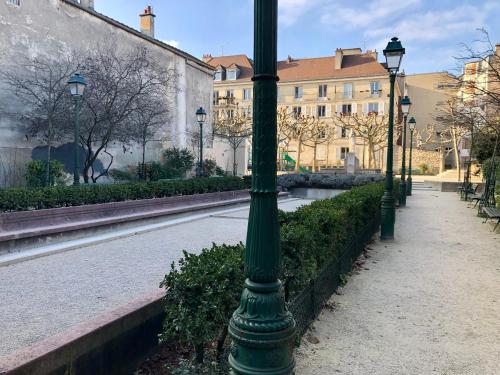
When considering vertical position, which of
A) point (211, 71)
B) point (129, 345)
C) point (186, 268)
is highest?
point (211, 71)

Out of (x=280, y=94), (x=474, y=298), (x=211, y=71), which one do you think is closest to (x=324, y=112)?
(x=280, y=94)

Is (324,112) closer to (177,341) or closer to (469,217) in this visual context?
(469,217)

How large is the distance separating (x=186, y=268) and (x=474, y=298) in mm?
4081

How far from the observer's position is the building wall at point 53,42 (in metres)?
13.6

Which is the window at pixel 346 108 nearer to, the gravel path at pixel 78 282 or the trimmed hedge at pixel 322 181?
the trimmed hedge at pixel 322 181

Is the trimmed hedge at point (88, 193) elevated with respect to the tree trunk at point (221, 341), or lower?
elevated

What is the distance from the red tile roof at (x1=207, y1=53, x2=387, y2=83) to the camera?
50.5 metres

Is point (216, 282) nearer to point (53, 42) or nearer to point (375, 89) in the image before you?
point (53, 42)

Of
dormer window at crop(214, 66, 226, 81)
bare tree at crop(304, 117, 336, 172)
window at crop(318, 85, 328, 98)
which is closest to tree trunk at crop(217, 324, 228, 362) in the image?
bare tree at crop(304, 117, 336, 172)

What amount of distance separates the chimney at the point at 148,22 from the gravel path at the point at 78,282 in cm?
1721

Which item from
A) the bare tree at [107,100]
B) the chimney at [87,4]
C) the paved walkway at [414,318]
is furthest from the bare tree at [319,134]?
the paved walkway at [414,318]

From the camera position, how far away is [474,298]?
5.17 metres

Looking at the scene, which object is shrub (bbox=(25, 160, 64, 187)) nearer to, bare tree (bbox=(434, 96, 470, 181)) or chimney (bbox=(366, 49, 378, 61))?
bare tree (bbox=(434, 96, 470, 181))

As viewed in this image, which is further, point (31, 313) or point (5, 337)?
point (31, 313)
